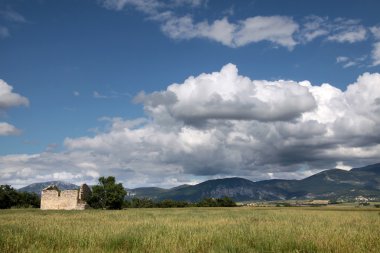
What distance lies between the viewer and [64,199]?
76.2 metres

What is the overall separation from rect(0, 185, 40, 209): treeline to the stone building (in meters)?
16.8

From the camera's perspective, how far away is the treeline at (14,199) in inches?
3477

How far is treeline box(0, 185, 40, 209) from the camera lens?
88.3 meters

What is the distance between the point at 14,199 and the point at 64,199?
23.3 meters

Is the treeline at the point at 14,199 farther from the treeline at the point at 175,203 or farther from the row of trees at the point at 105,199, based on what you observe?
the treeline at the point at 175,203

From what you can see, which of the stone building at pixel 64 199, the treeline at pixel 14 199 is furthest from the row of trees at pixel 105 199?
the stone building at pixel 64 199

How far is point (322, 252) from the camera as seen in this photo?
13.1 m

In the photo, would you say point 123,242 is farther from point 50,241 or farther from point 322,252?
point 322,252

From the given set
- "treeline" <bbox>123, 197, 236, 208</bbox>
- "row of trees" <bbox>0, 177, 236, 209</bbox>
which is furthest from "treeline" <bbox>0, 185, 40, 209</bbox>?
"treeline" <bbox>123, 197, 236, 208</bbox>

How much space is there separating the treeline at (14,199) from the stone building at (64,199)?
55.1 ft

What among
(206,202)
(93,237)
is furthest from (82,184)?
(93,237)

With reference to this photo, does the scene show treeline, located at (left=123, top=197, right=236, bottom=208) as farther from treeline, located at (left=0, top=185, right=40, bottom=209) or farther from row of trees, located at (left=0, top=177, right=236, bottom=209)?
treeline, located at (left=0, top=185, right=40, bottom=209)

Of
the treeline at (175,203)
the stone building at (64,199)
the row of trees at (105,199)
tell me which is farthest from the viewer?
the treeline at (175,203)

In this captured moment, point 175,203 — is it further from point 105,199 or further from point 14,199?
point 14,199
